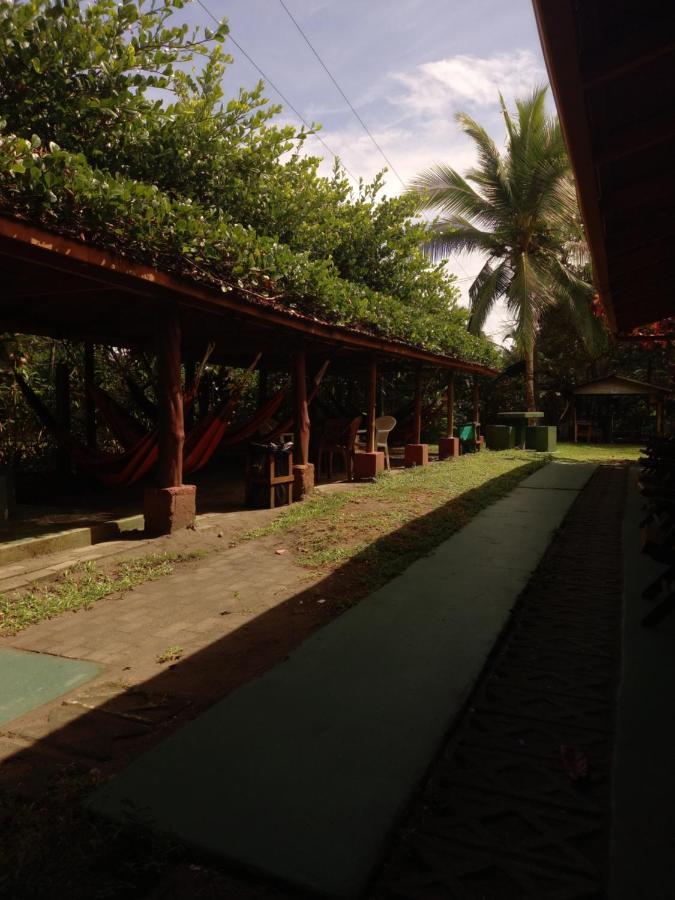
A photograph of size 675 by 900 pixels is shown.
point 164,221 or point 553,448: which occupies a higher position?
point 164,221

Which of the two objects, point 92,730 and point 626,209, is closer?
point 92,730

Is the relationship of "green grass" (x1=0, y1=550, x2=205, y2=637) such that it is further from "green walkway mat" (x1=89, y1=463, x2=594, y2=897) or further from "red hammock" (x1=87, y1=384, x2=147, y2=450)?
"red hammock" (x1=87, y1=384, x2=147, y2=450)

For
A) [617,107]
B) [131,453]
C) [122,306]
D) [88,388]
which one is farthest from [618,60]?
[88,388]

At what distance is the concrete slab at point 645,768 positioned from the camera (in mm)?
1440

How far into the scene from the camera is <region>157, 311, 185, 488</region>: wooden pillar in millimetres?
5219

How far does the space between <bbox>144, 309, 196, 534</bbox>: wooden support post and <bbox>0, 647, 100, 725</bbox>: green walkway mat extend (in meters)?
2.31

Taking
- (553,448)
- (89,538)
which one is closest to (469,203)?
(553,448)

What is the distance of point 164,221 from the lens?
463cm

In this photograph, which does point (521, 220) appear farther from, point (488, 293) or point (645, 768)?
point (645, 768)

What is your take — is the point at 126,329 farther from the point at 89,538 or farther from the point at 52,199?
the point at 52,199

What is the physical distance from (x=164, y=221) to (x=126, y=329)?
2921mm

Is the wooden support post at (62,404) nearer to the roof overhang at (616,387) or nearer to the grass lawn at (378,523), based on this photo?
the grass lawn at (378,523)

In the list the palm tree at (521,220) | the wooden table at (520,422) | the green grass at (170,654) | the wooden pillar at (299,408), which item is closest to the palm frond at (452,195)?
the palm tree at (521,220)

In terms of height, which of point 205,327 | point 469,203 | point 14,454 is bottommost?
point 14,454
